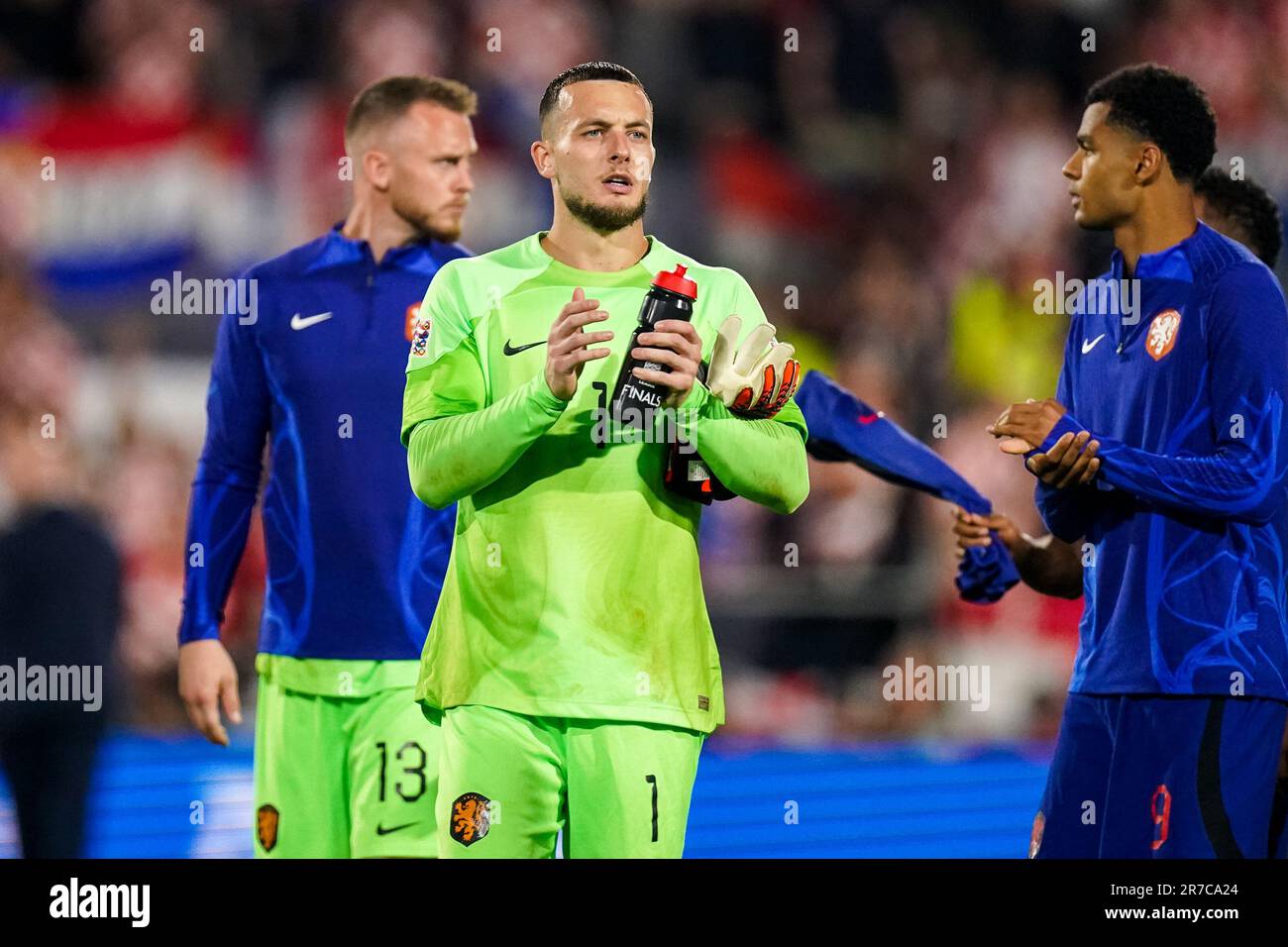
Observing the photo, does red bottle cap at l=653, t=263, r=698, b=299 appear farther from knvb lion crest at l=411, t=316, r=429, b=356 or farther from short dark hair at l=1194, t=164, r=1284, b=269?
short dark hair at l=1194, t=164, r=1284, b=269

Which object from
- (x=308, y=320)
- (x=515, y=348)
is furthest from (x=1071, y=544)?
(x=308, y=320)

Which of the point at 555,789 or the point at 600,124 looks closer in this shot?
the point at 555,789

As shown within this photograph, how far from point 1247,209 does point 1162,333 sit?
30.4 inches

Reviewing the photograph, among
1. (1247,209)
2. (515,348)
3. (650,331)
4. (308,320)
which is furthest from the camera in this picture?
(308,320)

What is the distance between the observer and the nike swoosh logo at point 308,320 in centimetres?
446

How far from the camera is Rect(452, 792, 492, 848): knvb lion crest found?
3281 mm

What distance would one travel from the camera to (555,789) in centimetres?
331

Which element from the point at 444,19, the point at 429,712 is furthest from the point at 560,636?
the point at 444,19

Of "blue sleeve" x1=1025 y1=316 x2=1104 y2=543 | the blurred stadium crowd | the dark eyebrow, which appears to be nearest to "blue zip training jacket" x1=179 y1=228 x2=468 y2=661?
the dark eyebrow

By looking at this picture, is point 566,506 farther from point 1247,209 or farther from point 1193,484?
point 1247,209

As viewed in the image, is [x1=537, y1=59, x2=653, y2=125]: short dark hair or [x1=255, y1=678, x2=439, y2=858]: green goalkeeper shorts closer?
[x1=537, y1=59, x2=653, y2=125]: short dark hair

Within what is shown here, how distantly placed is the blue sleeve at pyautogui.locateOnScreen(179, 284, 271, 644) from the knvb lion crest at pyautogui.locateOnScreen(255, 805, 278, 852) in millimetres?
460

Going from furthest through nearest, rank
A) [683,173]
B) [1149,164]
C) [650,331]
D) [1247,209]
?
[683,173], [1247,209], [1149,164], [650,331]
